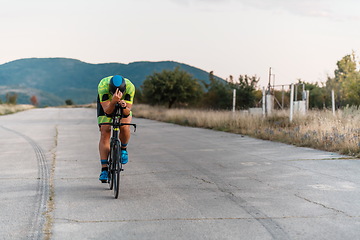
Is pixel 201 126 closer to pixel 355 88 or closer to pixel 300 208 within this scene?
pixel 355 88

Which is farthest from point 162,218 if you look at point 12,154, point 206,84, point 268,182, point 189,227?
point 206,84

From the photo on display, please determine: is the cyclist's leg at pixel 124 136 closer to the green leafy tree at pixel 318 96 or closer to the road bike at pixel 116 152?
the road bike at pixel 116 152

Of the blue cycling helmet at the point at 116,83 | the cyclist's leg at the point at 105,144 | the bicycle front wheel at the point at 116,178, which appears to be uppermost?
the blue cycling helmet at the point at 116,83

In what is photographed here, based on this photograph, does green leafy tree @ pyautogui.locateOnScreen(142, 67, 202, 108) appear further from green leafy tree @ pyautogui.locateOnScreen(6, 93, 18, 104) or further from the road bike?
the road bike

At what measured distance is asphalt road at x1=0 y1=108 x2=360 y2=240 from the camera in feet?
16.4

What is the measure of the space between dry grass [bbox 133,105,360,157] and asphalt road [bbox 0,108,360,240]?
1184 mm

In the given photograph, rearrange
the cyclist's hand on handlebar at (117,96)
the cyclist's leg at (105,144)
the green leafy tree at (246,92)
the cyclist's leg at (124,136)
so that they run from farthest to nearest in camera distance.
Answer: the green leafy tree at (246,92), the cyclist's leg at (105,144), the cyclist's leg at (124,136), the cyclist's hand on handlebar at (117,96)

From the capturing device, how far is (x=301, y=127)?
54.4 ft

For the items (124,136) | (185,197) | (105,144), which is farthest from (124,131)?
(185,197)

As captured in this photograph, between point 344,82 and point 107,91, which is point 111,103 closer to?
point 107,91

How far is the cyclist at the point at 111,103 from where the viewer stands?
21.0ft

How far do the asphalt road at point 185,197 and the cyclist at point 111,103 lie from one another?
0.61 metres

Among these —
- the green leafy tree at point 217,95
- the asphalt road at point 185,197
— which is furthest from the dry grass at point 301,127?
the green leafy tree at point 217,95

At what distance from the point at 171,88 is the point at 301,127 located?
98.7 feet
